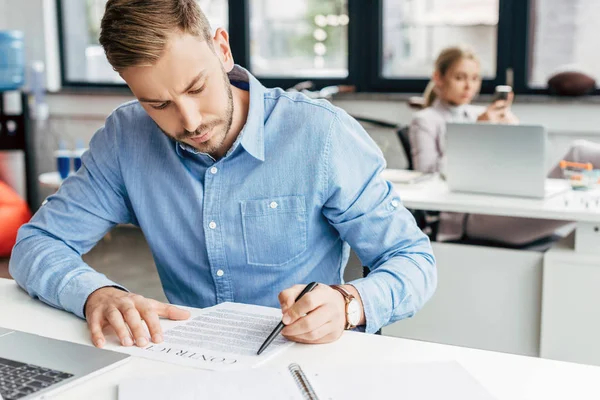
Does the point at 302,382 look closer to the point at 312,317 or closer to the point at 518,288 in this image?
the point at 312,317

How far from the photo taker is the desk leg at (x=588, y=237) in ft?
7.33

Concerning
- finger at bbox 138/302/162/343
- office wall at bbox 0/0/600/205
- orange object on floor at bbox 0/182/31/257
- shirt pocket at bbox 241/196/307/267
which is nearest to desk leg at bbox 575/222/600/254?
shirt pocket at bbox 241/196/307/267

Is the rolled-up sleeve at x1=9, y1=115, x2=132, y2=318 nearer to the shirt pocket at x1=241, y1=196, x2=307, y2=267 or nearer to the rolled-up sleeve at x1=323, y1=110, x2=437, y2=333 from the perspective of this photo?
the shirt pocket at x1=241, y1=196, x2=307, y2=267

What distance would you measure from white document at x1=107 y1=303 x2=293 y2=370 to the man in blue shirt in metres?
0.06

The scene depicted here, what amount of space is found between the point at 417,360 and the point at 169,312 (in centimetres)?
39

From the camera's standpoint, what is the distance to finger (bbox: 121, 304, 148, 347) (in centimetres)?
104

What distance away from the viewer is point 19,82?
514 centimetres

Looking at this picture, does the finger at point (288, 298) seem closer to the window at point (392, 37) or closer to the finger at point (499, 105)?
the finger at point (499, 105)

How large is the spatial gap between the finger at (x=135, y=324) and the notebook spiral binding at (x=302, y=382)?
23 cm

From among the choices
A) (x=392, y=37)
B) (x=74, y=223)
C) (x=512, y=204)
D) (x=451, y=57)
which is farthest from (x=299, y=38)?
(x=74, y=223)

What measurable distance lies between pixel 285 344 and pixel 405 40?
12.5 ft

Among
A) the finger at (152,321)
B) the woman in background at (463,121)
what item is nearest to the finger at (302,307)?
the finger at (152,321)

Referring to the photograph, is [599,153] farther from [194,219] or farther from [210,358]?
[210,358]

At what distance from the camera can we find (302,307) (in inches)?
40.3
